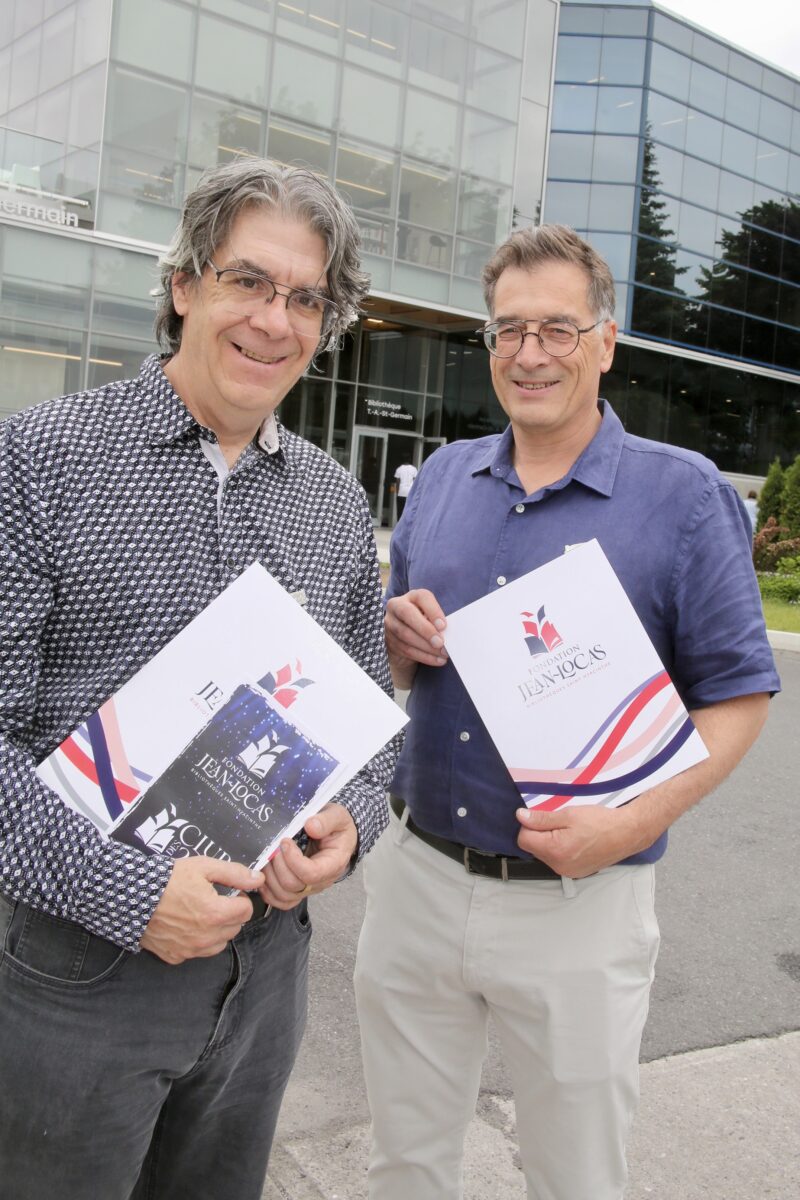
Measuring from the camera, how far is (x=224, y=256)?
5.67ft

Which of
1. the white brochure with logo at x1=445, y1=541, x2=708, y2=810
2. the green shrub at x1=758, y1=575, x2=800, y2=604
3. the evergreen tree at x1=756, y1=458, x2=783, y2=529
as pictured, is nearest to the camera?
the white brochure with logo at x1=445, y1=541, x2=708, y2=810

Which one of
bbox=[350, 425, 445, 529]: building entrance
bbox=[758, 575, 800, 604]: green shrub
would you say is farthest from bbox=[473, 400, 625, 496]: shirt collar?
bbox=[350, 425, 445, 529]: building entrance

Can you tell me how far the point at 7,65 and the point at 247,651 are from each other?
25747 millimetres

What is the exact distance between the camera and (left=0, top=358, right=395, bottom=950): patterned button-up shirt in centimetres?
148

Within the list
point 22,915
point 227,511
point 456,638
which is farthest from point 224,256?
point 22,915

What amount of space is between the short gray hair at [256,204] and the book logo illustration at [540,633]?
746 mm

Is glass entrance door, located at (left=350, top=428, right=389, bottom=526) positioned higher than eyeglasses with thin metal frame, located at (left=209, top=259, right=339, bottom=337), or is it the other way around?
glass entrance door, located at (left=350, top=428, right=389, bottom=526)

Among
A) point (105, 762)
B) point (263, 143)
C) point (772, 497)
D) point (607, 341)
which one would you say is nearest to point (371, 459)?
point (263, 143)

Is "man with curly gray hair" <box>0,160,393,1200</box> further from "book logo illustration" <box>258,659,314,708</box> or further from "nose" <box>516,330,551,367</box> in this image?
"nose" <box>516,330,551,367</box>

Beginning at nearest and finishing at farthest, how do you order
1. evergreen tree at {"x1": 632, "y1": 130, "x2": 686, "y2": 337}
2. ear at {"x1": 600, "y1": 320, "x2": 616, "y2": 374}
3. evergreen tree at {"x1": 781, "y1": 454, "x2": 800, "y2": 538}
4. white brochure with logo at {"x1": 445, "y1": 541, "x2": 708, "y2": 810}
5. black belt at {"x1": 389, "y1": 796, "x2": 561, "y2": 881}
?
white brochure with logo at {"x1": 445, "y1": 541, "x2": 708, "y2": 810} < black belt at {"x1": 389, "y1": 796, "x2": 561, "y2": 881} < ear at {"x1": 600, "y1": 320, "x2": 616, "y2": 374} < evergreen tree at {"x1": 781, "y1": 454, "x2": 800, "y2": 538} < evergreen tree at {"x1": 632, "y1": 130, "x2": 686, "y2": 337}

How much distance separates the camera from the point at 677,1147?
2.84 m

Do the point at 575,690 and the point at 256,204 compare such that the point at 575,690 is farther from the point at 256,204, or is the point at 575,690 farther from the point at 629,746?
the point at 256,204

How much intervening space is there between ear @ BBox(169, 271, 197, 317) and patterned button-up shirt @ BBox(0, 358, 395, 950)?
0.11m

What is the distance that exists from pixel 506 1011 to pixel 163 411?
145 cm
